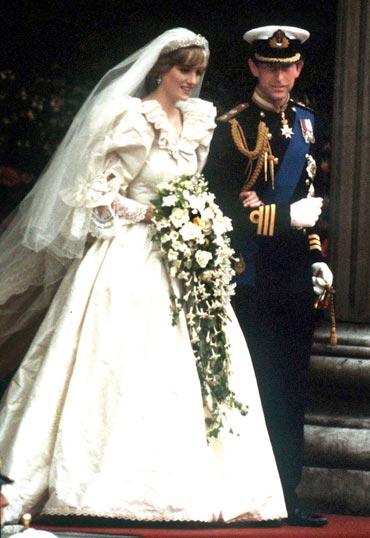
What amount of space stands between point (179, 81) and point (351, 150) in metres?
1.46

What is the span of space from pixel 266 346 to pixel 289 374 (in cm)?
16

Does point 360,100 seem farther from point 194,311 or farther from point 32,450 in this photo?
point 32,450

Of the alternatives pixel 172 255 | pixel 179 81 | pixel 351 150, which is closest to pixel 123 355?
pixel 172 255

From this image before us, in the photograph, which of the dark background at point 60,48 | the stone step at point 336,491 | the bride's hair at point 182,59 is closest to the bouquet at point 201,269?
the bride's hair at point 182,59

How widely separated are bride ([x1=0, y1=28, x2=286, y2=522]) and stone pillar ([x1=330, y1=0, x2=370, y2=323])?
3.87ft

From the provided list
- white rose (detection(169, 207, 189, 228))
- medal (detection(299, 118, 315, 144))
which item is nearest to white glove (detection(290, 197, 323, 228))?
medal (detection(299, 118, 315, 144))

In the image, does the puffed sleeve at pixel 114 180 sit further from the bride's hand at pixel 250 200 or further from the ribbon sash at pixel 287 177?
the ribbon sash at pixel 287 177

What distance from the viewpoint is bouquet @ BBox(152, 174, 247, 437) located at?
850 centimetres

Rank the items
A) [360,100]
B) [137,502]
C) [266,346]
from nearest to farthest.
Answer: [137,502]
[266,346]
[360,100]

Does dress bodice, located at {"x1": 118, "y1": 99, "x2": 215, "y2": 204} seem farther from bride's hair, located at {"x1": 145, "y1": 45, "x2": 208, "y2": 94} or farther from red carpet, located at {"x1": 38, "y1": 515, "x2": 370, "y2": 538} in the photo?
red carpet, located at {"x1": 38, "y1": 515, "x2": 370, "y2": 538}

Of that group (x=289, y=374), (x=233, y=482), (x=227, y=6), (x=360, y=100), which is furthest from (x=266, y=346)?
(x=227, y=6)

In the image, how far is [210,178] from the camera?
899cm

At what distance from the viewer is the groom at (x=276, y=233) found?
349 inches

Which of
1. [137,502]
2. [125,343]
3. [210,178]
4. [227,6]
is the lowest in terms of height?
[137,502]
